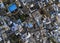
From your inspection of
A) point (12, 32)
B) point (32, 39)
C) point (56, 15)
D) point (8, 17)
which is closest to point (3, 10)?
point (8, 17)

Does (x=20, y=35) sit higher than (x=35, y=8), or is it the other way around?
(x=35, y=8)

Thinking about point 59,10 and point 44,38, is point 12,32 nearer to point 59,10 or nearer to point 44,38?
point 44,38

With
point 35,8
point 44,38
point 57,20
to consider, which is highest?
point 35,8

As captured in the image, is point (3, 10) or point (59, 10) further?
point (59, 10)

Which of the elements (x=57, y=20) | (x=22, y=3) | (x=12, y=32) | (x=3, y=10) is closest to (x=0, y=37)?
(x=12, y=32)

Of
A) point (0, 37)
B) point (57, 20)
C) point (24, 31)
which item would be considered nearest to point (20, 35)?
point (24, 31)

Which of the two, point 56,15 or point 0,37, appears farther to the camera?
point 56,15

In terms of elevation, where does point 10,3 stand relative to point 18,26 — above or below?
above

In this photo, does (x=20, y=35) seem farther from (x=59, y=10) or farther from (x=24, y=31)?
(x=59, y=10)
